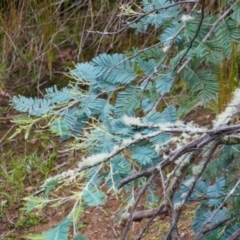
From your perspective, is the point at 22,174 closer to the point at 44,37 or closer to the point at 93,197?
the point at 44,37

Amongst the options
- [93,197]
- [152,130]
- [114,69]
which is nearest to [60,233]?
[93,197]

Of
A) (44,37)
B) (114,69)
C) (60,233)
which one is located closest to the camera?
(60,233)

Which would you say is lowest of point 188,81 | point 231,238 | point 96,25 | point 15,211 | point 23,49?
point 15,211

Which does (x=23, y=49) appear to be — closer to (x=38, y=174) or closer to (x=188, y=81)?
(x=38, y=174)

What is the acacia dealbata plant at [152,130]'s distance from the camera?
1.26 meters

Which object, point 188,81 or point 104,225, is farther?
point 104,225

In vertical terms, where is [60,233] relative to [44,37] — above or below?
above

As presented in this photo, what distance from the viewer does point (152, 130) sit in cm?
130

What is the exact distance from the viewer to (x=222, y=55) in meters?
1.60

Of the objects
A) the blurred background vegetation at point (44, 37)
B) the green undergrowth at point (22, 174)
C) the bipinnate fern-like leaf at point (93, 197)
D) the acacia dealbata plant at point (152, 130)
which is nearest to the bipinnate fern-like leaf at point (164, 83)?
the acacia dealbata plant at point (152, 130)

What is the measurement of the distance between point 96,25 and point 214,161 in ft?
6.63

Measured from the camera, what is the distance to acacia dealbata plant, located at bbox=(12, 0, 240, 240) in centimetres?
126

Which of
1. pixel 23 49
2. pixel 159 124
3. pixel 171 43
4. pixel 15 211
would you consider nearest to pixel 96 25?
pixel 23 49

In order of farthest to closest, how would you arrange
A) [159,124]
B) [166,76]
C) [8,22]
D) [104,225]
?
[8,22] < [104,225] < [166,76] < [159,124]
